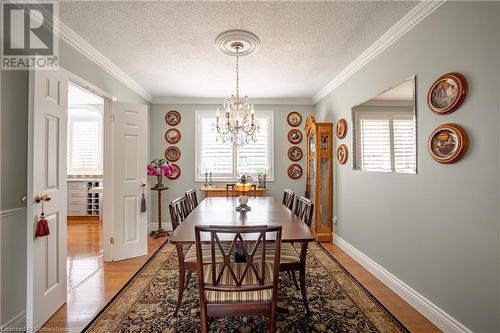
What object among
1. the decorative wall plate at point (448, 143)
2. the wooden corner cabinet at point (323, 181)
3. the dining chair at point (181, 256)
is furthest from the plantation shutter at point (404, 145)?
the dining chair at point (181, 256)

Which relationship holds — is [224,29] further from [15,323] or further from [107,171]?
[15,323]

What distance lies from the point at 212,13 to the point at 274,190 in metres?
3.57

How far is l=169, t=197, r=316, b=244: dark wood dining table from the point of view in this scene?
70.6 inches

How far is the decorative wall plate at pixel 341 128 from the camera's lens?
145 inches

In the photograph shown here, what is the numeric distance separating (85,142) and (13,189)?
4885mm

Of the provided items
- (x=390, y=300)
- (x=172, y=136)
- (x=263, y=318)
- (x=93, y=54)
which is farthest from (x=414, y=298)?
(x=172, y=136)

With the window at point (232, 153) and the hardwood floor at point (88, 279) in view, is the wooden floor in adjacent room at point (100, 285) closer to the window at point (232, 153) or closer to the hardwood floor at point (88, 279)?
the hardwood floor at point (88, 279)

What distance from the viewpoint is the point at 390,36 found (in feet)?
8.29

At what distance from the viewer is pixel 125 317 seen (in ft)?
6.84

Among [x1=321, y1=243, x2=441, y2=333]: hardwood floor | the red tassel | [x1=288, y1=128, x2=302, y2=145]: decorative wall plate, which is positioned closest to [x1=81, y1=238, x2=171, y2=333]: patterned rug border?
the red tassel

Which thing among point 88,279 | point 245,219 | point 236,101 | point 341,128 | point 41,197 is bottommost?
point 88,279

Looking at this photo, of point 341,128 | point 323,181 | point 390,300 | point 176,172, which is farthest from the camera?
point 176,172

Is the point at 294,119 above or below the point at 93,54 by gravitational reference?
below

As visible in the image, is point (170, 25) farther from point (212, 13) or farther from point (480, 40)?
point (480, 40)
